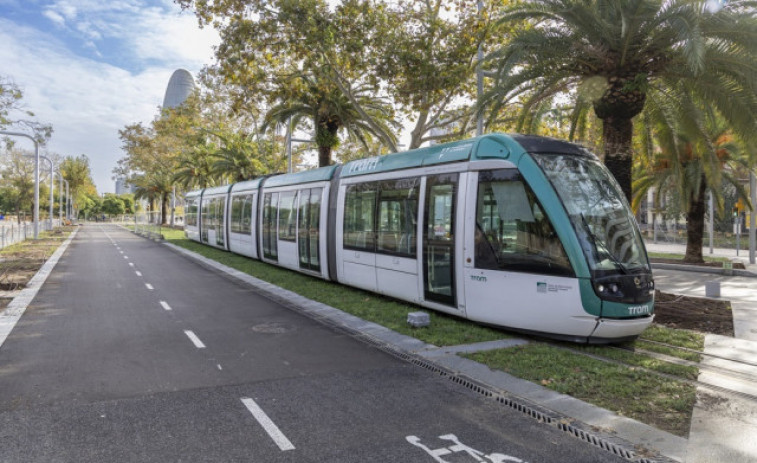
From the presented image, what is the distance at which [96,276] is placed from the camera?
17000 millimetres

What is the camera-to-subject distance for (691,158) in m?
22.2

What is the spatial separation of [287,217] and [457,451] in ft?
44.0

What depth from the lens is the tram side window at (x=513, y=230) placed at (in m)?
7.72

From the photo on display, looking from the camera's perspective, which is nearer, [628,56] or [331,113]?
[628,56]

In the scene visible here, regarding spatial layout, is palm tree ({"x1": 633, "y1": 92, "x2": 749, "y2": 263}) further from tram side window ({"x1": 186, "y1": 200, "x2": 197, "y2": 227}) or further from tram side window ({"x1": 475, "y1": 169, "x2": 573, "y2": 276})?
tram side window ({"x1": 186, "y1": 200, "x2": 197, "y2": 227})

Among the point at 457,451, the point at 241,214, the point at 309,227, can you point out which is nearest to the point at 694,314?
the point at 457,451

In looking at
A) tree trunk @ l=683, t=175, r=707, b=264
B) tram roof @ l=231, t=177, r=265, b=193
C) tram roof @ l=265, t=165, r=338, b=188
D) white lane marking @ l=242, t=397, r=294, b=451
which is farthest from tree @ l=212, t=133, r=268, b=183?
white lane marking @ l=242, t=397, r=294, b=451

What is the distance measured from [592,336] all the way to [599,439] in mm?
3201

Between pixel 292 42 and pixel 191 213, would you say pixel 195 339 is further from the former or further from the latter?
pixel 191 213

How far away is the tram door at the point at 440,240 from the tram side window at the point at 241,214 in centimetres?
1310

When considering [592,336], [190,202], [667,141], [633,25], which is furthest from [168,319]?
[190,202]

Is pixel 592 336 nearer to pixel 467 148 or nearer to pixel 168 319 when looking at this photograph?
pixel 467 148

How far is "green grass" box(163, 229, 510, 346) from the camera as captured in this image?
8.70 m

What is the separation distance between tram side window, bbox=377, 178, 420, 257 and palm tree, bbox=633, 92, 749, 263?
7.10 metres
